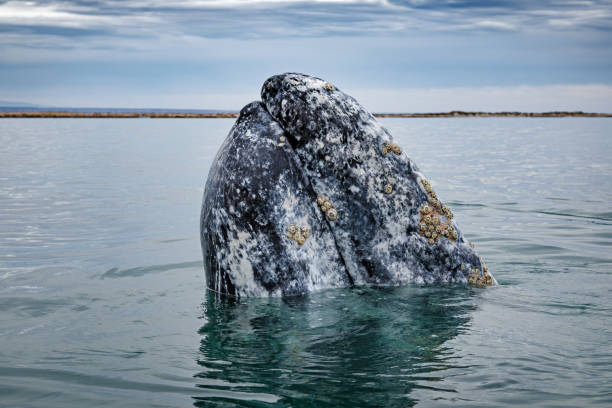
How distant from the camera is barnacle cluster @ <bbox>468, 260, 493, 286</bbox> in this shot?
232 inches

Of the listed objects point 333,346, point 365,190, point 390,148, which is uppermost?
point 390,148

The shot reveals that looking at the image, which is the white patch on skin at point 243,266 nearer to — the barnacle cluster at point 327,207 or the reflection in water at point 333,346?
the reflection in water at point 333,346

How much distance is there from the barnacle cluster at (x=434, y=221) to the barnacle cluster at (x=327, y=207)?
31.3 inches

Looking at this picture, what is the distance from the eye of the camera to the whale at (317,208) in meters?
5.42

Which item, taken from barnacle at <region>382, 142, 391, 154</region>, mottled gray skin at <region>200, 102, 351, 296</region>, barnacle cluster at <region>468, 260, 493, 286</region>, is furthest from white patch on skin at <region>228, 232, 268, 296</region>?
barnacle cluster at <region>468, 260, 493, 286</region>

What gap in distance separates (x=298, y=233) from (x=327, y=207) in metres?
0.38

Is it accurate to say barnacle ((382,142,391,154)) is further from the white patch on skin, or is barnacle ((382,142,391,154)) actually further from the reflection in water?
the white patch on skin

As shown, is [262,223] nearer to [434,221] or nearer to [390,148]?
[390,148]

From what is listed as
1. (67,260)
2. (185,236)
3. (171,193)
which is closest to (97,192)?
(171,193)

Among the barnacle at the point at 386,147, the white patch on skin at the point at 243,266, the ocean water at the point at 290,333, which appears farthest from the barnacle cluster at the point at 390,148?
the white patch on skin at the point at 243,266

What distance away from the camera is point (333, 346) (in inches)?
180

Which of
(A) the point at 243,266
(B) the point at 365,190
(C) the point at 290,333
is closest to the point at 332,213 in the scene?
(B) the point at 365,190

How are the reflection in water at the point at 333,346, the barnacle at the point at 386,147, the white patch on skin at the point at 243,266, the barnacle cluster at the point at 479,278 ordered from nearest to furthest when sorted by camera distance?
the reflection in water at the point at 333,346 → the white patch on skin at the point at 243,266 → the barnacle at the point at 386,147 → the barnacle cluster at the point at 479,278

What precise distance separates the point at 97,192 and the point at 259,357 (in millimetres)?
11317
